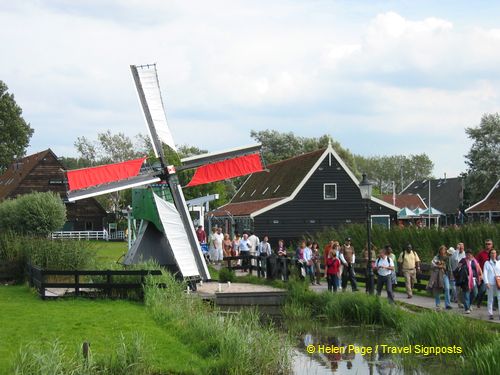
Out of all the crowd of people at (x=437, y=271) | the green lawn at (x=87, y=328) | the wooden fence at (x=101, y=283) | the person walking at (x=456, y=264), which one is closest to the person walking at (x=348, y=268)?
the crowd of people at (x=437, y=271)

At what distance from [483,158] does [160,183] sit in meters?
44.2

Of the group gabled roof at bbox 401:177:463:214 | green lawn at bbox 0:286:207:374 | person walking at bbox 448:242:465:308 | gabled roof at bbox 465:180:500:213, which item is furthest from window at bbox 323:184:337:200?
gabled roof at bbox 401:177:463:214

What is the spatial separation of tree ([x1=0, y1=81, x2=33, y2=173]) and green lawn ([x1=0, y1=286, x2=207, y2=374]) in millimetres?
51106

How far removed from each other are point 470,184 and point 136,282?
4916 centimetres

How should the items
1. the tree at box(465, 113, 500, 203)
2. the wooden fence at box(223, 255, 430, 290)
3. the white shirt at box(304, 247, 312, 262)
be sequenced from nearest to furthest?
the wooden fence at box(223, 255, 430, 290), the white shirt at box(304, 247, 312, 262), the tree at box(465, 113, 500, 203)

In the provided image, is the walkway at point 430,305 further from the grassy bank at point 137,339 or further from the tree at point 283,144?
the tree at point 283,144

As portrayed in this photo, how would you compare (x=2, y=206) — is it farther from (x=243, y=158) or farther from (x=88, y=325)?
(x=88, y=325)

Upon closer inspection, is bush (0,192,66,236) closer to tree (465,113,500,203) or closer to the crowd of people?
the crowd of people

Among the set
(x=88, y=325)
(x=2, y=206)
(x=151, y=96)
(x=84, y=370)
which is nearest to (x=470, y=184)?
(x=2, y=206)

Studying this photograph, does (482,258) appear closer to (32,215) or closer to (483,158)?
(32,215)

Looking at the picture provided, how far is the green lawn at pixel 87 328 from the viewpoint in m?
12.5

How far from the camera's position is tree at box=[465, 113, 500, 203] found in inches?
2479

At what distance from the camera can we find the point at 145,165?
84.7 ft

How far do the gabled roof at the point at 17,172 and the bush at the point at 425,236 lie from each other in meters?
35.9
